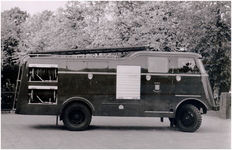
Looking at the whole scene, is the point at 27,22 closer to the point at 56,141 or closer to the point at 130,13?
the point at 130,13

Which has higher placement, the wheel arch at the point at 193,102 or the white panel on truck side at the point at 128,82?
the white panel on truck side at the point at 128,82

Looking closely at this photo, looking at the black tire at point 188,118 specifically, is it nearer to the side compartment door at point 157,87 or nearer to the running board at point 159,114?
the running board at point 159,114

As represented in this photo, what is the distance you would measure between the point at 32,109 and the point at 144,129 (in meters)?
4.20

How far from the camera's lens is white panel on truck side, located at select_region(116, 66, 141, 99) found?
10523 millimetres

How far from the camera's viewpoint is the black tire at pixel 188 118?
1065 centimetres

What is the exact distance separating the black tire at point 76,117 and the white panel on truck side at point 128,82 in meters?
1.27

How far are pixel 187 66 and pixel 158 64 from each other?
3.54ft

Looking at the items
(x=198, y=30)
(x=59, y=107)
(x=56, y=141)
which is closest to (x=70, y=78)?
(x=59, y=107)

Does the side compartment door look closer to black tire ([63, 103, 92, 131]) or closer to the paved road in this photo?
the paved road

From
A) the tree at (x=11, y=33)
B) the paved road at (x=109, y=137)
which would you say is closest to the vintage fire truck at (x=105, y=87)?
the paved road at (x=109, y=137)

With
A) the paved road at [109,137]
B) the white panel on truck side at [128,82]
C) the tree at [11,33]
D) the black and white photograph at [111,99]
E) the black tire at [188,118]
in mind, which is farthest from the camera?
the tree at [11,33]

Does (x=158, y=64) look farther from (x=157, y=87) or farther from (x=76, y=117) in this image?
(x=76, y=117)

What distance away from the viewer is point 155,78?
34.6ft

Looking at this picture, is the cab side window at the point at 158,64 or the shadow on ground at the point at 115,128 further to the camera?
the shadow on ground at the point at 115,128
